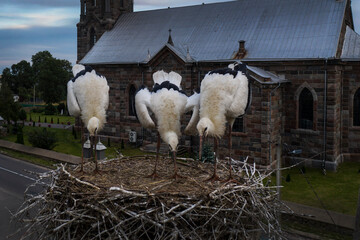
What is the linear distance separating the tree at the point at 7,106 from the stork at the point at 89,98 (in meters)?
27.4

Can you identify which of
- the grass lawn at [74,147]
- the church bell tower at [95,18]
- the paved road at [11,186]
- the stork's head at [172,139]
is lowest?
the paved road at [11,186]

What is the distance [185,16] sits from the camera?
93.5ft

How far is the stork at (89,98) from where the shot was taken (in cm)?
966

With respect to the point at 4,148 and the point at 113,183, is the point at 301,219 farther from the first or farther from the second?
the point at 4,148

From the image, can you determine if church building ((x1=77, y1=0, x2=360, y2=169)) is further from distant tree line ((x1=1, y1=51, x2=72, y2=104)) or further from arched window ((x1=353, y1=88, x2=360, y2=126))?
distant tree line ((x1=1, y1=51, x2=72, y2=104))

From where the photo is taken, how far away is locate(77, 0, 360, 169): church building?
20391mm

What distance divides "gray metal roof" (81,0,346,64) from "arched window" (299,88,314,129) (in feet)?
7.13

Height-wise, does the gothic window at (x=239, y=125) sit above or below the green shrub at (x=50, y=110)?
below

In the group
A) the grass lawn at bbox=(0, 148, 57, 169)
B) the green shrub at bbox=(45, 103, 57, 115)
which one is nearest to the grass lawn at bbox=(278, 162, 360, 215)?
the grass lawn at bbox=(0, 148, 57, 169)

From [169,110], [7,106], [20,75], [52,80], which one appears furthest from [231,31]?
[20,75]

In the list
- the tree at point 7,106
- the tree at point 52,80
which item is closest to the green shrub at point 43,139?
the tree at point 7,106

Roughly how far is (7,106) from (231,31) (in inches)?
869

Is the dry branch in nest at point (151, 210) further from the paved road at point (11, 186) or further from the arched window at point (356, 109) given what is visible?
the arched window at point (356, 109)

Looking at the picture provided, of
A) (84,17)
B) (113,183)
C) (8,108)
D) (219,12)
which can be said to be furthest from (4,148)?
(113,183)
